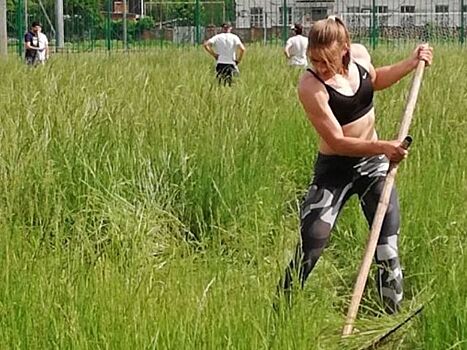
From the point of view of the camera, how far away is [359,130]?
13.8ft

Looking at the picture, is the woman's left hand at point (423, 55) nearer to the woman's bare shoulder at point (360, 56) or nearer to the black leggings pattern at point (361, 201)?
the woman's bare shoulder at point (360, 56)

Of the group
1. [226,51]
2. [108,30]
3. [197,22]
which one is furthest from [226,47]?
A: [108,30]

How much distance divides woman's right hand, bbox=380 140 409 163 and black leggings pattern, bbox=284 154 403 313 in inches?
8.1

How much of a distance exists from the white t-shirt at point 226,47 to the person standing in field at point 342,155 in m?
8.74

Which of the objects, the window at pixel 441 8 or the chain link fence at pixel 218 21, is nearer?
the chain link fence at pixel 218 21

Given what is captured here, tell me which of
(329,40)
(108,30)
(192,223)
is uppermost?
(108,30)

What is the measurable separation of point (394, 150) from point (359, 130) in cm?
32

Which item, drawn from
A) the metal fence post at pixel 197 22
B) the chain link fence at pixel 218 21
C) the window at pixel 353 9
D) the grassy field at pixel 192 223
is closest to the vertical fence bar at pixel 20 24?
the chain link fence at pixel 218 21

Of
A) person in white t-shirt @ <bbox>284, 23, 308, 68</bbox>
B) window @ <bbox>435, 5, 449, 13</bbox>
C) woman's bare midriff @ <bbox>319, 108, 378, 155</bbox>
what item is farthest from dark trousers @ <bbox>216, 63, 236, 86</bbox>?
window @ <bbox>435, 5, 449, 13</bbox>

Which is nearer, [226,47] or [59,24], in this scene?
[226,47]

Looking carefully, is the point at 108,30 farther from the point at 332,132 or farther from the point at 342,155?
the point at 332,132

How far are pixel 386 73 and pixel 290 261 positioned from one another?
112 centimetres

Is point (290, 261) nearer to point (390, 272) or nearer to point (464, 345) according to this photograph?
point (390, 272)

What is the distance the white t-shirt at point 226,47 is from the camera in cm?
1298
